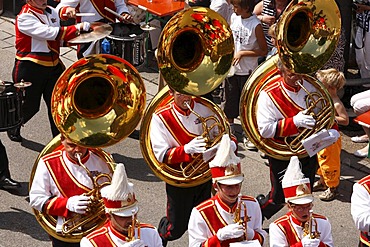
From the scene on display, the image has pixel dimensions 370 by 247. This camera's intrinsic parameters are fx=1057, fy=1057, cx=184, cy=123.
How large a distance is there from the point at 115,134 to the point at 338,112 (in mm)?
3114

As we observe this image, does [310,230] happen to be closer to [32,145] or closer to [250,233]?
[250,233]

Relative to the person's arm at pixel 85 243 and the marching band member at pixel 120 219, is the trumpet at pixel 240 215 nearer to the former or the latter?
the marching band member at pixel 120 219

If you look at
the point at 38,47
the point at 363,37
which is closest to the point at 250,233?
the point at 38,47

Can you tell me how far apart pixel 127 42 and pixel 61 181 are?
132 inches

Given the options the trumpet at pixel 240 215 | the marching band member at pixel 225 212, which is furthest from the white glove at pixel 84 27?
the trumpet at pixel 240 215

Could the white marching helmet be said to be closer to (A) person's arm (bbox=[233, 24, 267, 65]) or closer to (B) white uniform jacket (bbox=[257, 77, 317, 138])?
(B) white uniform jacket (bbox=[257, 77, 317, 138])

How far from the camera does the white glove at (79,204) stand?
298 inches

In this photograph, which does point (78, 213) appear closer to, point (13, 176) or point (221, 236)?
point (221, 236)

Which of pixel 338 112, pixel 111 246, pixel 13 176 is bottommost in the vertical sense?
pixel 13 176

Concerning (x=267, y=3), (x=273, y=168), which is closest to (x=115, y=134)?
(x=273, y=168)

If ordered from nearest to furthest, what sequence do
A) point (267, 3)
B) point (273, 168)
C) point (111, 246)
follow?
point (111, 246)
point (273, 168)
point (267, 3)

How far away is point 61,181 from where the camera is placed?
25.4 feet

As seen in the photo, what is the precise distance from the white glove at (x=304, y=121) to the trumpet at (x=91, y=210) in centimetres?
184

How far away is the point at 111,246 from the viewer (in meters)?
7.00
